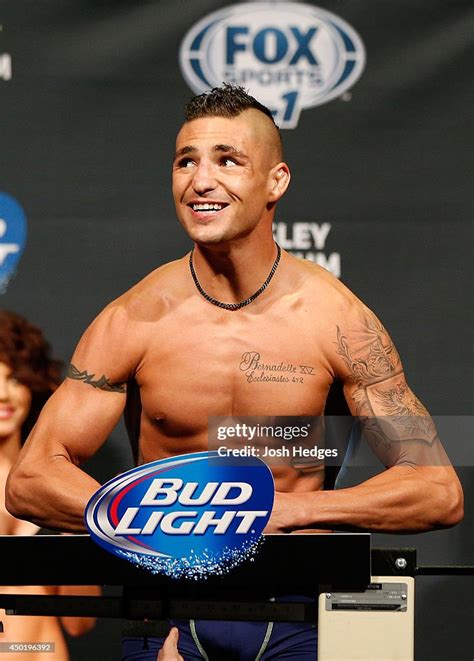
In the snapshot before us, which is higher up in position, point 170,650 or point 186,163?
point 186,163

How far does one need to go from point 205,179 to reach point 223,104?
0.18 metres

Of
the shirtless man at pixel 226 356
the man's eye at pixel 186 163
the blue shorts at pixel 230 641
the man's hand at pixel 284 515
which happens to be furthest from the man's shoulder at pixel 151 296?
the blue shorts at pixel 230 641

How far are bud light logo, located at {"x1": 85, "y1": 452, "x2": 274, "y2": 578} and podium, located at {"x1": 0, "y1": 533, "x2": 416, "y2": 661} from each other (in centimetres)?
3

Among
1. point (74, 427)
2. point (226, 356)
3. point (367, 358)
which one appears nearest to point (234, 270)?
point (226, 356)

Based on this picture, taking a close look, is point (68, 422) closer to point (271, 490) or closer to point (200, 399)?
point (200, 399)

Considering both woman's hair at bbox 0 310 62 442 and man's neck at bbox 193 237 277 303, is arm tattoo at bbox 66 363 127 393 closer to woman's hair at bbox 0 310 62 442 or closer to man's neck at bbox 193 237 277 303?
woman's hair at bbox 0 310 62 442

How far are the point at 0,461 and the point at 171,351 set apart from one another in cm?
49

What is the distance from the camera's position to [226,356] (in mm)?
2562

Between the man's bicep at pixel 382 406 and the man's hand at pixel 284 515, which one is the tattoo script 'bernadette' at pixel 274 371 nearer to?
the man's bicep at pixel 382 406

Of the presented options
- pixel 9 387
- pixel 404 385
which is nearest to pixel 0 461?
pixel 9 387

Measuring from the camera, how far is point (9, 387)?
2.72 m

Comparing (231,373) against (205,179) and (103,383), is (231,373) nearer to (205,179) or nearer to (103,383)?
(103,383)

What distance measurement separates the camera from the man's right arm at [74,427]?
2.53m

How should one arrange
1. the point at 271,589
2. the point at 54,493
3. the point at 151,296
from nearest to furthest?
the point at 271,589 < the point at 54,493 < the point at 151,296
